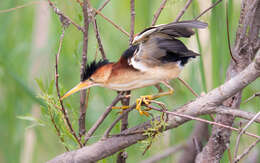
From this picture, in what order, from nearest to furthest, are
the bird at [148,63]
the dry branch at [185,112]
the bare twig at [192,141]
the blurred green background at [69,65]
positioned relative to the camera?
the dry branch at [185,112] → the bird at [148,63] → the blurred green background at [69,65] → the bare twig at [192,141]

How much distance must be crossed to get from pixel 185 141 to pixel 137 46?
27.5 inches

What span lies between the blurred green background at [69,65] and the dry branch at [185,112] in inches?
4.9

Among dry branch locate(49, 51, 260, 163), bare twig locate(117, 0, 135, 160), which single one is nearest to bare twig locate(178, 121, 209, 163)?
bare twig locate(117, 0, 135, 160)

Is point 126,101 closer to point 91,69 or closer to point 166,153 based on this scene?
point 91,69

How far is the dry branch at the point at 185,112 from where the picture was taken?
2.46 ft

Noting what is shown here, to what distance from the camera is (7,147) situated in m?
1.52

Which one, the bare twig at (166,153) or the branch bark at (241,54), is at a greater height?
the branch bark at (241,54)

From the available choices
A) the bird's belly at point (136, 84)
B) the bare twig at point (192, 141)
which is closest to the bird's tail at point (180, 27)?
the bird's belly at point (136, 84)

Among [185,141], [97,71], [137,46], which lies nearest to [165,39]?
[137,46]

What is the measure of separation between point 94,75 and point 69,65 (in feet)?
1.81

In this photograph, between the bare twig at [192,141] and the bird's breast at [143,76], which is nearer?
the bird's breast at [143,76]

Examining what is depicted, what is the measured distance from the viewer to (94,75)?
90 cm

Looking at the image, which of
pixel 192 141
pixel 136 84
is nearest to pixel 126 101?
pixel 136 84

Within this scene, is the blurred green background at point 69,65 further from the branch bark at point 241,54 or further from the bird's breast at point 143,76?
the bird's breast at point 143,76
